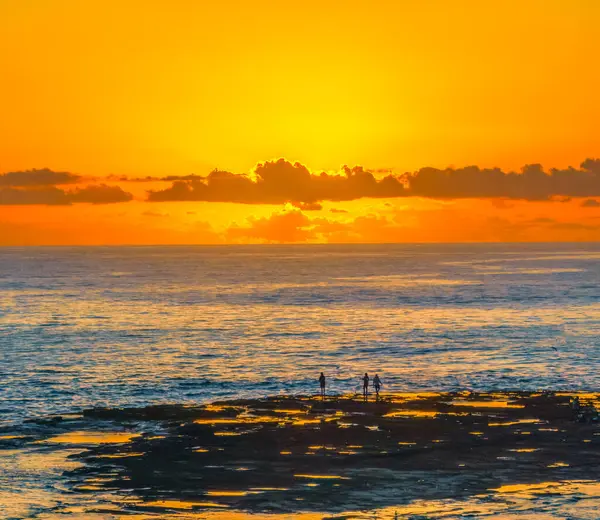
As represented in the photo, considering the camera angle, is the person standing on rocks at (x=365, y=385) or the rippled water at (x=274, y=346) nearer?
the person standing on rocks at (x=365, y=385)

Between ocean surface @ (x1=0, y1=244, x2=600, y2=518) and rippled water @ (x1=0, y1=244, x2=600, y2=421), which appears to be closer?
ocean surface @ (x1=0, y1=244, x2=600, y2=518)

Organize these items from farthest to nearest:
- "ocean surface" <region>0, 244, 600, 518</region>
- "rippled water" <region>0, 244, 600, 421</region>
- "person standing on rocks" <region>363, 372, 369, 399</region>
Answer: "rippled water" <region>0, 244, 600, 421</region>, "ocean surface" <region>0, 244, 600, 518</region>, "person standing on rocks" <region>363, 372, 369, 399</region>

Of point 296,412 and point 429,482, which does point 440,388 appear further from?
point 429,482

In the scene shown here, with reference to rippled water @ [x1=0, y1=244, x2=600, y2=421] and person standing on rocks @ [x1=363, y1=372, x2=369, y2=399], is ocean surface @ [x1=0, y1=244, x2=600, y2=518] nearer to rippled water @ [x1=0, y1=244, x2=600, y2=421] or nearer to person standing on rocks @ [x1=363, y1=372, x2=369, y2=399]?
rippled water @ [x1=0, y1=244, x2=600, y2=421]

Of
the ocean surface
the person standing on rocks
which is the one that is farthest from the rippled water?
the person standing on rocks

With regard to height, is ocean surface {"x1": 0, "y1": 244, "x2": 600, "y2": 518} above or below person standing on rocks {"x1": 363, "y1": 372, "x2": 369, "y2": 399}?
below

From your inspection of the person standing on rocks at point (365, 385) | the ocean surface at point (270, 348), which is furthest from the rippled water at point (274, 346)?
the person standing on rocks at point (365, 385)

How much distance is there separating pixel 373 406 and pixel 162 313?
272 feet

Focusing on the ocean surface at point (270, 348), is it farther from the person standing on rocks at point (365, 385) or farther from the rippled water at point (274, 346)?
the person standing on rocks at point (365, 385)

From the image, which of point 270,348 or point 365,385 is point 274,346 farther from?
point 365,385

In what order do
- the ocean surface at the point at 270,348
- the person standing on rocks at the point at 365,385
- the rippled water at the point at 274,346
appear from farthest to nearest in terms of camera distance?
the rippled water at the point at 274,346 → the ocean surface at the point at 270,348 → the person standing on rocks at the point at 365,385

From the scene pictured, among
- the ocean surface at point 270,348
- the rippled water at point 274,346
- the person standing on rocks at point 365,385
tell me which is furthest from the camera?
the rippled water at point 274,346

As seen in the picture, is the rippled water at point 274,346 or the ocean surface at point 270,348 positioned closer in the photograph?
the ocean surface at point 270,348

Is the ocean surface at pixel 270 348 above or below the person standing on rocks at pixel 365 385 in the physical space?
below
